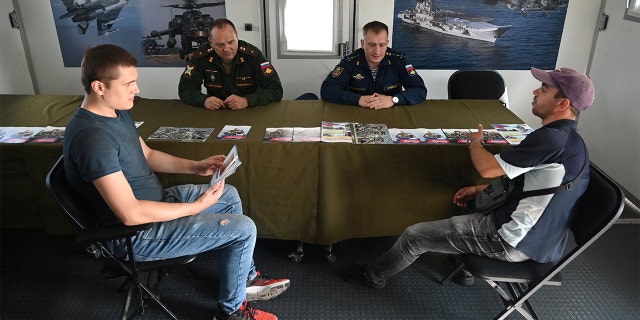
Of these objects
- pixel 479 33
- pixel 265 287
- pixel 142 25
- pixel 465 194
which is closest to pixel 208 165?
pixel 265 287

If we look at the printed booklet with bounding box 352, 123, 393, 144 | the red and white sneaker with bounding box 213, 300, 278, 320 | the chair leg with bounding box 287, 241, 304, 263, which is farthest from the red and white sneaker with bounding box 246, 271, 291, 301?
the printed booklet with bounding box 352, 123, 393, 144

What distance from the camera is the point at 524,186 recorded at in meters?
1.65

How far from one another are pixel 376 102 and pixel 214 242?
52.9 inches

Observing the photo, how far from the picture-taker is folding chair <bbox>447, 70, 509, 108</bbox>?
10.2 ft

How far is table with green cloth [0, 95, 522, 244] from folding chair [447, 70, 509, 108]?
69 cm

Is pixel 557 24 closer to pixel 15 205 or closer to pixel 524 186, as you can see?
pixel 524 186

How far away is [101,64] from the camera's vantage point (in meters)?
1.50

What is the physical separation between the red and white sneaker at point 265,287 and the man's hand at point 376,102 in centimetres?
115

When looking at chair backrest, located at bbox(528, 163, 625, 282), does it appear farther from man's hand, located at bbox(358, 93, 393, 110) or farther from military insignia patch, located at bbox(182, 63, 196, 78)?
military insignia patch, located at bbox(182, 63, 196, 78)

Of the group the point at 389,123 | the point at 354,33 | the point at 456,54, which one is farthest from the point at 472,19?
the point at 389,123

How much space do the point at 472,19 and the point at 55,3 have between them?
3.83 m

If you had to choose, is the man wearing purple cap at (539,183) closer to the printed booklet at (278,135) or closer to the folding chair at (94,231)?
the printed booklet at (278,135)

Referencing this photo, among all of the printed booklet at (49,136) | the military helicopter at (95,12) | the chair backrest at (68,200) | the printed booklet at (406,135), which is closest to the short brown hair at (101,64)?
the chair backrest at (68,200)

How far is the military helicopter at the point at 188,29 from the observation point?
385cm
